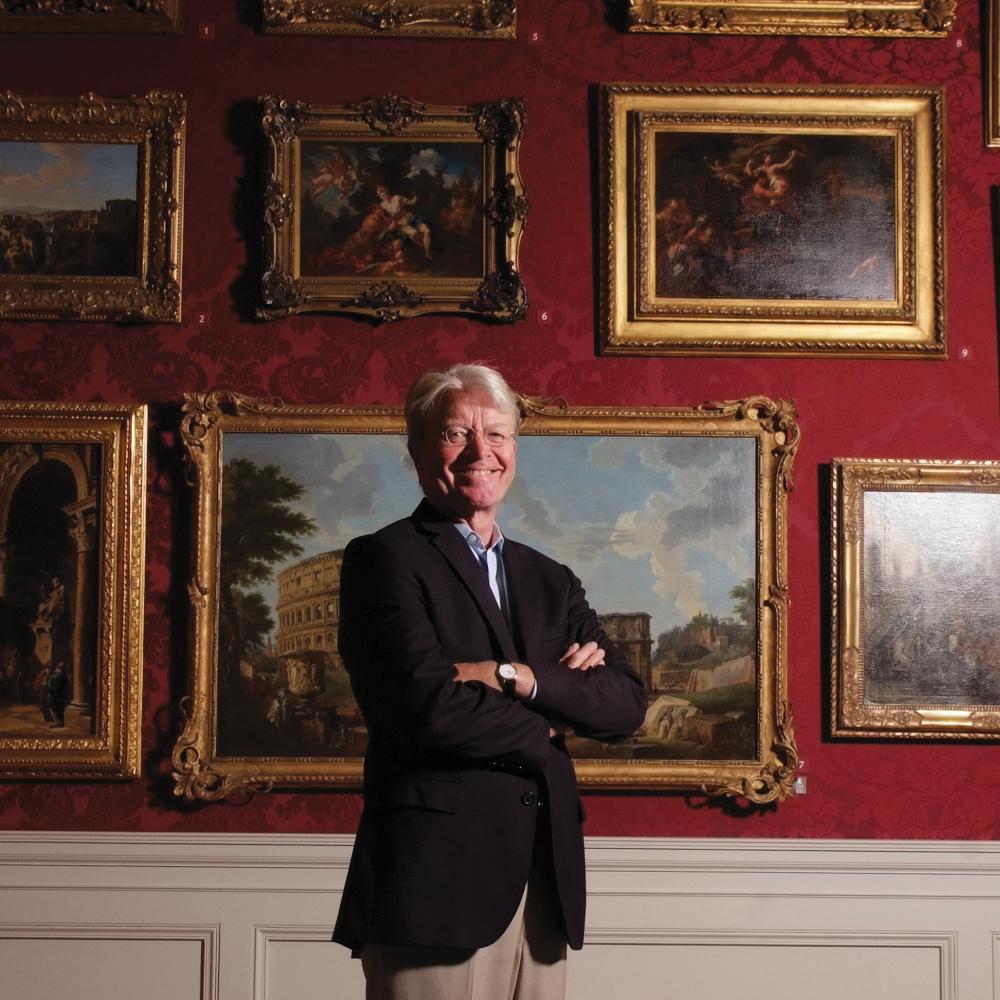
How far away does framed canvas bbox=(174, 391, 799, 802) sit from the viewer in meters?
5.29

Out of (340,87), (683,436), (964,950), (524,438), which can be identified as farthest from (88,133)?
(964,950)

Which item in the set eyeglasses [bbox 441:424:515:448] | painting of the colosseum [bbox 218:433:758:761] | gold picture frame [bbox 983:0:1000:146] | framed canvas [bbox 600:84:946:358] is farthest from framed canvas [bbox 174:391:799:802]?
eyeglasses [bbox 441:424:515:448]

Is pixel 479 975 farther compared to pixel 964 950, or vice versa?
pixel 964 950

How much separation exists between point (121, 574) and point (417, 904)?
2724 millimetres

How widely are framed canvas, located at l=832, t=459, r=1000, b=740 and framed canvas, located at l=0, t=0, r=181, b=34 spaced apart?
3334 millimetres

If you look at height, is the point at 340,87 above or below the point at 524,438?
above

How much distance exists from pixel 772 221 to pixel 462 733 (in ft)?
10.5

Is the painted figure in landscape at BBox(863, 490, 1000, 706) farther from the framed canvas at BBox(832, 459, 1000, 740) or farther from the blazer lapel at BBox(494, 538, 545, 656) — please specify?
the blazer lapel at BBox(494, 538, 545, 656)

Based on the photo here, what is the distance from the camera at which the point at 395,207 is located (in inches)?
216

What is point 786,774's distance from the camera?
5.29 metres

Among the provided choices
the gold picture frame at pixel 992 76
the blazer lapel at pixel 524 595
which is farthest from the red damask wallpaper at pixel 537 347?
the blazer lapel at pixel 524 595

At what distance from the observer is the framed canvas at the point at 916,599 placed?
5344 millimetres

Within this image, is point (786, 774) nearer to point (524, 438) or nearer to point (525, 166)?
point (524, 438)

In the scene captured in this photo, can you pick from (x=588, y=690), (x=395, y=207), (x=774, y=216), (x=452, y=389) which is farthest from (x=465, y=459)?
(x=774, y=216)
